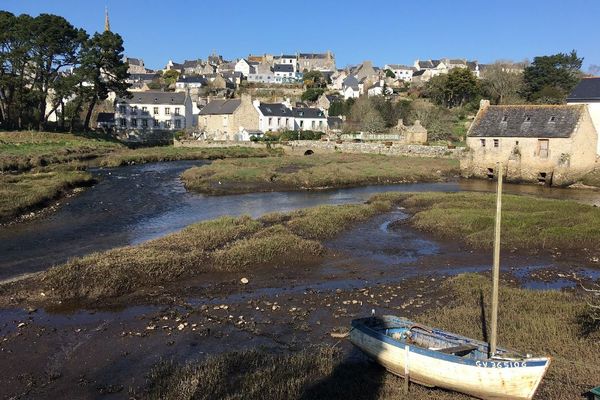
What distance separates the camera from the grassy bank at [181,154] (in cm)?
6161

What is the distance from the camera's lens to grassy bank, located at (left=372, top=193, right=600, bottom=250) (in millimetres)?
23511

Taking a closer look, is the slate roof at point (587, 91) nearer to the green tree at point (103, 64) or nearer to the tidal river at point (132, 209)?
the tidal river at point (132, 209)

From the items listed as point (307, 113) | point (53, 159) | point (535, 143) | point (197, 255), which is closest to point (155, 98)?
point (307, 113)

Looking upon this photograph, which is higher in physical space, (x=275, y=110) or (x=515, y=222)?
(x=275, y=110)

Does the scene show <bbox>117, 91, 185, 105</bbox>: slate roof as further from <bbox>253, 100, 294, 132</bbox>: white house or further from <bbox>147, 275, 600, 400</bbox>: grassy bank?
<bbox>147, 275, 600, 400</bbox>: grassy bank

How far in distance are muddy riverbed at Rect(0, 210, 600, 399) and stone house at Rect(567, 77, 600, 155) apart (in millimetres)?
32661

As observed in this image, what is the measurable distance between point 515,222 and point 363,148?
43.1 meters

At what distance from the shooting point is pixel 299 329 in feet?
46.0

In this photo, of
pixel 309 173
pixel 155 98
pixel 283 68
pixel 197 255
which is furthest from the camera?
pixel 283 68

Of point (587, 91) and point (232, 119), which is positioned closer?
point (587, 91)

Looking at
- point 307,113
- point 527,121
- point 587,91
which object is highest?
point 307,113

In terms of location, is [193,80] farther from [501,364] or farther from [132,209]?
[501,364]

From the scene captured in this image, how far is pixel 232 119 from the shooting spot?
8850 centimetres

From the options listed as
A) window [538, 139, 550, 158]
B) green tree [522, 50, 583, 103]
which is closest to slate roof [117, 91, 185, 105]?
green tree [522, 50, 583, 103]
